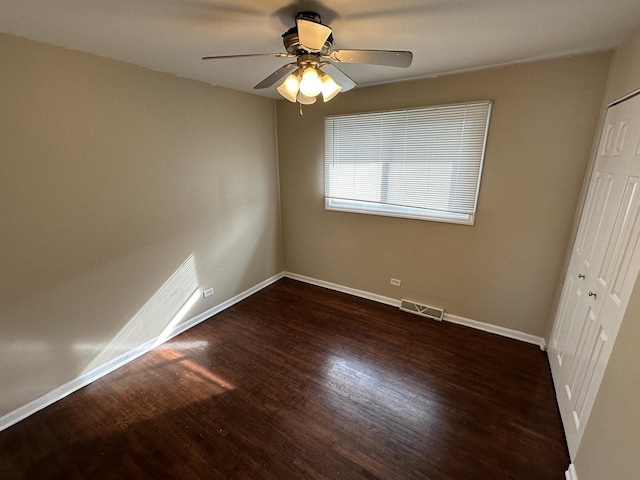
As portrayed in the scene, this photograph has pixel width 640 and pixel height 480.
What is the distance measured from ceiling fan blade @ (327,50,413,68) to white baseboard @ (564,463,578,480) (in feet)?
7.50

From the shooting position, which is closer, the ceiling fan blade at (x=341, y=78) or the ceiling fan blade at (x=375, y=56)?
the ceiling fan blade at (x=375, y=56)

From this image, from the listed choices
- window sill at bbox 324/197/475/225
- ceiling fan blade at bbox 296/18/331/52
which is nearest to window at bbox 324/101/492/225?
window sill at bbox 324/197/475/225

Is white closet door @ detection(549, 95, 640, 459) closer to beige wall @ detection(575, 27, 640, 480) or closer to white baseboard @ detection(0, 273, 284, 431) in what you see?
beige wall @ detection(575, 27, 640, 480)

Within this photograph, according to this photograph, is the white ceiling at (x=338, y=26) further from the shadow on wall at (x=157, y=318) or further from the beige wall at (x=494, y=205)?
the shadow on wall at (x=157, y=318)

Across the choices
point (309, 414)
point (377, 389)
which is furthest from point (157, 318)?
point (377, 389)

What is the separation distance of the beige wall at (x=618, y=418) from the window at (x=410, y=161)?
1095 mm

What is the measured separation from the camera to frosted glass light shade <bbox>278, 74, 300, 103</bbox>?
1.58m

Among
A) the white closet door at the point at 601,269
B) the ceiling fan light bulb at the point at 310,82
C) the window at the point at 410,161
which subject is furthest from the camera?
the window at the point at 410,161

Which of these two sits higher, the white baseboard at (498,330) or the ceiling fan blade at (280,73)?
the ceiling fan blade at (280,73)

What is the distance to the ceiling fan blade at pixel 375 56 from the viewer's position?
1334 millimetres

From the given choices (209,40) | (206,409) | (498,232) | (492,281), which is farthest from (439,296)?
(209,40)

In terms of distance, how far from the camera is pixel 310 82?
1476mm

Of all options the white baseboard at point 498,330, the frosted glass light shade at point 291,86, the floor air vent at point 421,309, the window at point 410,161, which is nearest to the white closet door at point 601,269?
the white baseboard at point 498,330

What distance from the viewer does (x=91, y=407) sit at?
195 cm
